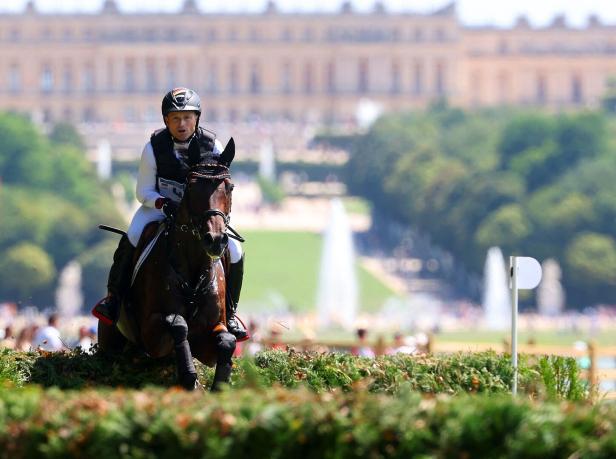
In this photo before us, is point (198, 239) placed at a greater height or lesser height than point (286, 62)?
lesser

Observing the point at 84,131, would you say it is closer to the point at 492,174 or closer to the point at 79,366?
the point at 492,174

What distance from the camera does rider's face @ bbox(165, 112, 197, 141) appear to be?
12.0 m

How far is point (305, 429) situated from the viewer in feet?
27.3

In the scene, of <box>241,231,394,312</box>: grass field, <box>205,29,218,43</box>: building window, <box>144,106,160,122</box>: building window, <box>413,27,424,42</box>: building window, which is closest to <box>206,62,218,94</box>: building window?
<box>205,29,218,43</box>: building window

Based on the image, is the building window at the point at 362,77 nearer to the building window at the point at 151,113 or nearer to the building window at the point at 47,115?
the building window at the point at 151,113

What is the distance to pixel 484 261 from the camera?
7962 centimetres

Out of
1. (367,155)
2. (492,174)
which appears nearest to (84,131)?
(367,155)

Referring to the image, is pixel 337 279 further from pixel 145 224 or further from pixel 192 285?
pixel 192 285

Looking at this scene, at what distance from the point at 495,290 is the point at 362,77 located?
77025mm

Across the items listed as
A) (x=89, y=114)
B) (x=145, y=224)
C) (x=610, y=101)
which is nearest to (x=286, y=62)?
(x=89, y=114)

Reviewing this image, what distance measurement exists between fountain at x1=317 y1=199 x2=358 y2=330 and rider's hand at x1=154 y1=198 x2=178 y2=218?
56175mm

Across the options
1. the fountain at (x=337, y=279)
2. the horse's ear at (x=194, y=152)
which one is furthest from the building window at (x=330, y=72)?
the horse's ear at (x=194, y=152)

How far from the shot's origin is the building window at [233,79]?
493 ft

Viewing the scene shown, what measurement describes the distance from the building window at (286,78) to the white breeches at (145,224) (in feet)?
457
